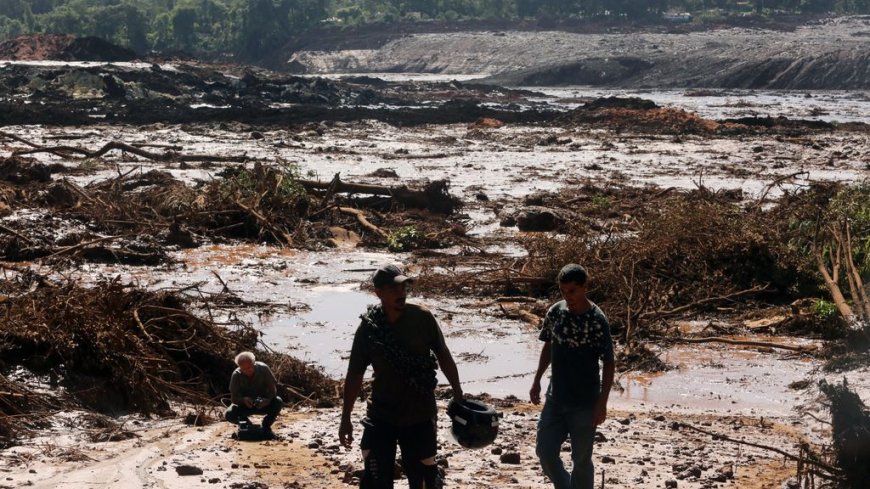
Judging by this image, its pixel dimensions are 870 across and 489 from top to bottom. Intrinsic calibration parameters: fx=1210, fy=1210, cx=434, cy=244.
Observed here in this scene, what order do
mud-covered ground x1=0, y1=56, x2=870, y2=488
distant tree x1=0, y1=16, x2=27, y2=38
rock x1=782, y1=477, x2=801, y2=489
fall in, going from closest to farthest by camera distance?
1. rock x1=782, y1=477, x2=801, y2=489
2. mud-covered ground x1=0, y1=56, x2=870, y2=488
3. distant tree x1=0, y1=16, x2=27, y2=38

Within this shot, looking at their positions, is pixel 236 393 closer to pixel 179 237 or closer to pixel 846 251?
pixel 846 251

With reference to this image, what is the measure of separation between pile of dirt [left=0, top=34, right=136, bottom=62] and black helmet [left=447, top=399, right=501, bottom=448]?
6497 cm

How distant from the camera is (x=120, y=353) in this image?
8047 mm

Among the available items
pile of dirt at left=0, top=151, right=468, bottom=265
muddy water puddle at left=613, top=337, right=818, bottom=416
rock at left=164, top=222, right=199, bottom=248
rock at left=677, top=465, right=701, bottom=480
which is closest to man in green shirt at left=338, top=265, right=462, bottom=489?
rock at left=677, top=465, right=701, bottom=480

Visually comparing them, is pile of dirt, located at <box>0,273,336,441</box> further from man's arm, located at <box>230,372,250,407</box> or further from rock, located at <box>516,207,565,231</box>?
rock, located at <box>516,207,565,231</box>

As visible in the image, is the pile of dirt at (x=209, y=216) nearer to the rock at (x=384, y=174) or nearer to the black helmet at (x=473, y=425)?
the rock at (x=384, y=174)

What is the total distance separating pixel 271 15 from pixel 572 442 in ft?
334

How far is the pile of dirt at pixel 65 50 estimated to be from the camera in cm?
6788

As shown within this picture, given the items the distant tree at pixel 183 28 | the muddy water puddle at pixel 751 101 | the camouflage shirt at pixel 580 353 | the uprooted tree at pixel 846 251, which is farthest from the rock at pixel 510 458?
the distant tree at pixel 183 28

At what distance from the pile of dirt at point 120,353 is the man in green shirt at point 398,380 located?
271 centimetres

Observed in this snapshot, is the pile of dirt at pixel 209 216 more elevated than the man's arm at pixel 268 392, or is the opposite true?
the man's arm at pixel 268 392

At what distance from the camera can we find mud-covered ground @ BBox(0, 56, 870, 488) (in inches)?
266

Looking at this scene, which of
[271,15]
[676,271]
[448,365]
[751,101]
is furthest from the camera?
[271,15]

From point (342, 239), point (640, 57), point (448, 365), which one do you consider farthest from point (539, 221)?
point (640, 57)
